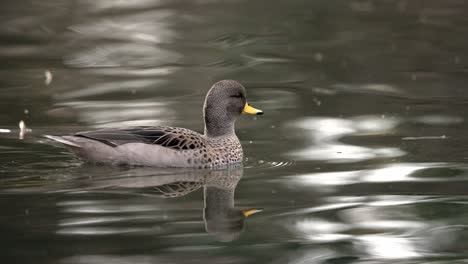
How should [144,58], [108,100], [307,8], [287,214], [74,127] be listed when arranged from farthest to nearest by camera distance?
[307,8]
[144,58]
[108,100]
[74,127]
[287,214]

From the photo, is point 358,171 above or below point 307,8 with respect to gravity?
below

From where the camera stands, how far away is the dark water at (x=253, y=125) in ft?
24.6

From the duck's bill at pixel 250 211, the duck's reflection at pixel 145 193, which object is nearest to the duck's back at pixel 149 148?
the duck's reflection at pixel 145 193

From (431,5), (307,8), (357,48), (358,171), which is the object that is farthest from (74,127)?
(431,5)

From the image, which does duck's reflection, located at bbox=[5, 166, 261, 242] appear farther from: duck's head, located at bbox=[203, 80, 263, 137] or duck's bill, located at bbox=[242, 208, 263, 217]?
duck's head, located at bbox=[203, 80, 263, 137]

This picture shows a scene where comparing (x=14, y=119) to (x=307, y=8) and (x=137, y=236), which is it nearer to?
(x=137, y=236)

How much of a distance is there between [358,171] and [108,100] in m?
4.28

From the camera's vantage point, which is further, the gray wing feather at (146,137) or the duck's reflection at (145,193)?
the gray wing feather at (146,137)

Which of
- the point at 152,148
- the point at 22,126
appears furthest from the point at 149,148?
the point at 22,126

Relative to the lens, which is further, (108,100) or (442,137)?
(108,100)

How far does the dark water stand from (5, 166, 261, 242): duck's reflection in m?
0.02

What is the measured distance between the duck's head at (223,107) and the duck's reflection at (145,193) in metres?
0.65

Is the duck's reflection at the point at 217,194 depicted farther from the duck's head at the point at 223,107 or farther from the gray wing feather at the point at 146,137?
the duck's head at the point at 223,107

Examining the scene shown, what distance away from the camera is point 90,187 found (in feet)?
29.9
